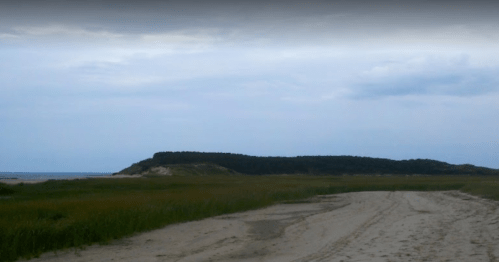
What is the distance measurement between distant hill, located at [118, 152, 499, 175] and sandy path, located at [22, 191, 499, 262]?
92.1 metres

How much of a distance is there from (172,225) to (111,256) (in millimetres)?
5913

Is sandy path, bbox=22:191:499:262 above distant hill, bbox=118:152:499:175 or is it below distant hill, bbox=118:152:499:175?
below

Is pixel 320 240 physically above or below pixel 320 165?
below

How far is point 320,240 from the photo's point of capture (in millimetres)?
13234

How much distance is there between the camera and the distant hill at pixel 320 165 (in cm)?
11512

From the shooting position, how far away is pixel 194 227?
16.8m

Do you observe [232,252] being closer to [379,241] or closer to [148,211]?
[379,241]

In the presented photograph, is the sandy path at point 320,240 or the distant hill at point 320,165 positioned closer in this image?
the sandy path at point 320,240

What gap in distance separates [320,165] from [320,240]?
116692 mm

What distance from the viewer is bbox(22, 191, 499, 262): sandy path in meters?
10.8

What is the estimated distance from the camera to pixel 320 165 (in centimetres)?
12875

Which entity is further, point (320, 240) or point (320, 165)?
point (320, 165)

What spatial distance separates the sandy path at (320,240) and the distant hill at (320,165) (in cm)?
9211

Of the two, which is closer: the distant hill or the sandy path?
the sandy path
